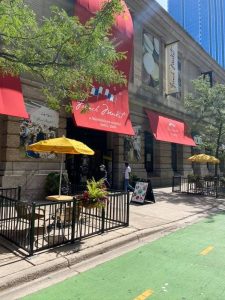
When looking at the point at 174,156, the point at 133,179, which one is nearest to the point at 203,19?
the point at 174,156

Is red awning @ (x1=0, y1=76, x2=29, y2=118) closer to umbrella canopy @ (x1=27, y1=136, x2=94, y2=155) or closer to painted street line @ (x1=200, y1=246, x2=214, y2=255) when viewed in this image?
umbrella canopy @ (x1=27, y1=136, x2=94, y2=155)

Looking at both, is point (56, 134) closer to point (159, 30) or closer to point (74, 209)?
point (74, 209)

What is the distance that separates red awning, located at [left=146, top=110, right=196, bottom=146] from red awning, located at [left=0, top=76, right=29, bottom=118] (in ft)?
34.2

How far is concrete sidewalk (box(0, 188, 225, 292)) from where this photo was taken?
18.3 ft

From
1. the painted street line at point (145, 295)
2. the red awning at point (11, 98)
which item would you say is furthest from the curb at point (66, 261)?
the red awning at point (11, 98)

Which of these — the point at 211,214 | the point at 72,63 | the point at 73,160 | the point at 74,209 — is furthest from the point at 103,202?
the point at 73,160

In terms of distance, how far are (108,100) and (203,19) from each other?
76337mm

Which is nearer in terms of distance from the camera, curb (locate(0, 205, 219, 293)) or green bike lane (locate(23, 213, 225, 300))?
green bike lane (locate(23, 213, 225, 300))

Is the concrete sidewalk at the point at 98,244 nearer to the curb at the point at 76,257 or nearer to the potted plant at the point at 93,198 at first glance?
the curb at the point at 76,257

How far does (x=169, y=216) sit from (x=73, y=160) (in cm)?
776

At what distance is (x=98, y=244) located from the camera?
7273 mm

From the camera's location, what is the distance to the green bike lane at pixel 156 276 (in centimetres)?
493

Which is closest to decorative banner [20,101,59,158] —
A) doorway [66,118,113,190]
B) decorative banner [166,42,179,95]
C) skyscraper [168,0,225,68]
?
doorway [66,118,113,190]

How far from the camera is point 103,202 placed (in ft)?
25.6
